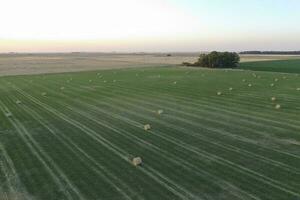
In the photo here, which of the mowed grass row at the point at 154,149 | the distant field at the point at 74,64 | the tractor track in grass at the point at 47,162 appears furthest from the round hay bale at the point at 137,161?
the distant field at the point at 74,64

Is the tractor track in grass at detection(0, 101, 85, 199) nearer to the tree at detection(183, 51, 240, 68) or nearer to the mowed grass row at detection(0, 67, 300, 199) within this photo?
the mowed grass row at detection(0, 67, 300, 199)

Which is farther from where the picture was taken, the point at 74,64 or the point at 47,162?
the point at 74,64

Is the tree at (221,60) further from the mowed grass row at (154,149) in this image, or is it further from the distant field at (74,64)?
the mowed grass row at (154,149)

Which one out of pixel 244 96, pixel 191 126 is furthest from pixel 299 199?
pixel 244 96

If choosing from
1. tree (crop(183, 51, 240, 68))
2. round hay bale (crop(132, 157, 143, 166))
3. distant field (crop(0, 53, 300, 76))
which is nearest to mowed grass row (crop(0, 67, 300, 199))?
round hay bale (crop(132, 157, 143, 166))

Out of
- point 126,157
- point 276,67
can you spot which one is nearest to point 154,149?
point 126,157

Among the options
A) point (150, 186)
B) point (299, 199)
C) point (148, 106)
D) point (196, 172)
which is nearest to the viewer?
point (299, 199)

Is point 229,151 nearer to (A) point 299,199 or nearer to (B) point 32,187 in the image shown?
(A) point 299,199

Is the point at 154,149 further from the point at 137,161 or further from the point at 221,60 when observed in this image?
the point at 221,60

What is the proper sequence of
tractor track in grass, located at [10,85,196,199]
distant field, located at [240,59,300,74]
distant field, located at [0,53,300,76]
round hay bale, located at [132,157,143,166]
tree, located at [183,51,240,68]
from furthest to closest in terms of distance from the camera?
tree, located at [183,51,240,68] → distant field, located at [0,53,300,76] → distant field, located at [240,59,300,74] → round hay bale, located at [132,157,143,166] → tractor track in grass, located at [10,85,196,199]
